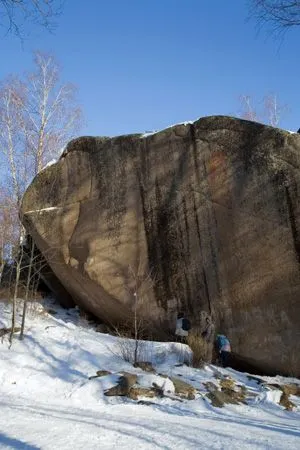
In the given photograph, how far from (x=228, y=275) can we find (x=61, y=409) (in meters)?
6.65

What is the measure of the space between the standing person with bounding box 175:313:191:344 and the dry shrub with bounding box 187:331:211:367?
0.66 m

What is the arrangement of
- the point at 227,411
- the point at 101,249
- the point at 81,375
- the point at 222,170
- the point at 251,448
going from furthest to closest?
the point at 101,249 < the point at 222,170 < the point at 81,375 < the point at 227,411 < the point at 251,448

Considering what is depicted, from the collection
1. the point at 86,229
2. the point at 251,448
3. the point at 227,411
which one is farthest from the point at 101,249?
the point at 251,448

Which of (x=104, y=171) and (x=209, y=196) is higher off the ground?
(x=104, y=171)

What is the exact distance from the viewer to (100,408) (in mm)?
7332

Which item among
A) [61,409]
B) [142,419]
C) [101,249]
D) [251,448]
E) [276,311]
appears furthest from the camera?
[101,249]

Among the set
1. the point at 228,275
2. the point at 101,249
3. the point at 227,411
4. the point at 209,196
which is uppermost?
the point at 209,196

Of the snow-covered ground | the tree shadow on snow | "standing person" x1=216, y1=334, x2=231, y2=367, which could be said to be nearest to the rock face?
"standing person" x1=216, y1=334, x2=231, y2=367

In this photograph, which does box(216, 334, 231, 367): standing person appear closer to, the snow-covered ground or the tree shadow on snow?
the snow-covered ground

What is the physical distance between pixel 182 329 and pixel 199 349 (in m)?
1.54

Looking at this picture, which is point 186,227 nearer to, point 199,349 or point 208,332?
point 208,332

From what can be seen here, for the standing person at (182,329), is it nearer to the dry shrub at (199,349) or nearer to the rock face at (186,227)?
the rock face at (186,227)

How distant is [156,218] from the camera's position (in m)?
13.6

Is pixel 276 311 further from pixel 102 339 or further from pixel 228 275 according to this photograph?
pixel 102 339
